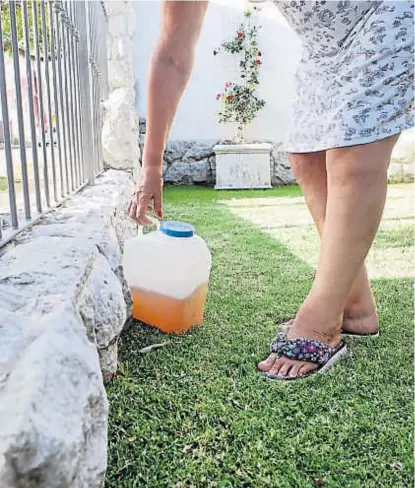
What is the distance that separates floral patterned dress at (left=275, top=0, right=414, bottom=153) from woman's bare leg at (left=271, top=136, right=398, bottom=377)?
0.13ft

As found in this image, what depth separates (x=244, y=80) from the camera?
6309mm

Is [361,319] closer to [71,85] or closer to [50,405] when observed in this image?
[50,405]

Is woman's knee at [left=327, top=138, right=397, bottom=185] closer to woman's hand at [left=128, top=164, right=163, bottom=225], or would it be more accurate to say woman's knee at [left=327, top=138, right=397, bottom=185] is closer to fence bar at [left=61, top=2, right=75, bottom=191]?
woman's hand at [left=128, top=164, right=163, bottom=225]

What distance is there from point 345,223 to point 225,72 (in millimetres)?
5423

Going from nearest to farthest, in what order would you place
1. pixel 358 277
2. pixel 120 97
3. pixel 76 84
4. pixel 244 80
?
pixel 358 277 → pixel 76 84 → pixel 120 97 → pixel 244 80

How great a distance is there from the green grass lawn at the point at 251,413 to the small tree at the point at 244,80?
16.0 ft

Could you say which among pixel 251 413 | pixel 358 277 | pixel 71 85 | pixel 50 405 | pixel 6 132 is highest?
pixel 71 85

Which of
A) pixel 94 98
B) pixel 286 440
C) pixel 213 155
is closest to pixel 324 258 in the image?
pixel 286 440

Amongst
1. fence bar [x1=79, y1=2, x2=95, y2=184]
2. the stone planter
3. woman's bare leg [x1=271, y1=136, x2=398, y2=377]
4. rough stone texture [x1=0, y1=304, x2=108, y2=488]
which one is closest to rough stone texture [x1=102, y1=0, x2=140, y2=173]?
fence bar [x1=79, y1=2, x2=95, y2=184]

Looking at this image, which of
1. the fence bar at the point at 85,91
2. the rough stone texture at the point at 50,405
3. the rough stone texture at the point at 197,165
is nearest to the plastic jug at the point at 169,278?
the rough stone texture at the point at 50,405

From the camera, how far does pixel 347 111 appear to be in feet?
4.09

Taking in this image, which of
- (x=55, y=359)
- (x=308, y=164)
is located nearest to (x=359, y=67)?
(x=308, y=164)

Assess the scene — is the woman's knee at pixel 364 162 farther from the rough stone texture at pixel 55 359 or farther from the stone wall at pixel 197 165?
the stone wall at pixel 197 165

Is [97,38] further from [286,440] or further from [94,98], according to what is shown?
[286,440]
